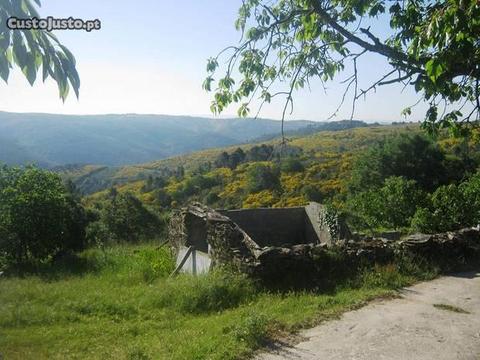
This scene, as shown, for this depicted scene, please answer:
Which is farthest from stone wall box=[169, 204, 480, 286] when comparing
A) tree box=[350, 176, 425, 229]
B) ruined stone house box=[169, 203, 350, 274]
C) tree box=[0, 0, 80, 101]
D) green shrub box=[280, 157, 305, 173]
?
green shrub box=[280, 157, 305, 173]

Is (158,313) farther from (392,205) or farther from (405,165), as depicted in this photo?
(405,165)

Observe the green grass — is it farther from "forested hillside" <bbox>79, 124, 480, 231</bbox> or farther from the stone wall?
"forested hillside" <bbox>79, 124, 480, 231</bbox>

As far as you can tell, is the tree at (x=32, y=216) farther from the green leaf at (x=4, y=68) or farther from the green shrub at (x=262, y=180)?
the green shrub at (x=262, y=180)

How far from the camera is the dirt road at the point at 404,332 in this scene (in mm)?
5601

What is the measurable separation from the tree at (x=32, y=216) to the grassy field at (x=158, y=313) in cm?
281

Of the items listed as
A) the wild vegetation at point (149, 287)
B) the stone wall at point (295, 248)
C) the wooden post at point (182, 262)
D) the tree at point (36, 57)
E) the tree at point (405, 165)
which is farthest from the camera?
the tree at point (405, 165)

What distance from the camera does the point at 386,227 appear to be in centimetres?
1605

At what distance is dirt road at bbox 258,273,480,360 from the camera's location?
5601 millimetres

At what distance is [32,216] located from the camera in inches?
526

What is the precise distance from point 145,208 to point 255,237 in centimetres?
1700

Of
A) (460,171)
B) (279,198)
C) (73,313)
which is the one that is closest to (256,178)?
(279,198)

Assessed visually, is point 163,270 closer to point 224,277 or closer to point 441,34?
point 224,277

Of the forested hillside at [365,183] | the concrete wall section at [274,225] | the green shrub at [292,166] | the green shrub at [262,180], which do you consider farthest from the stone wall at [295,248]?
the green shrub at [292,166]

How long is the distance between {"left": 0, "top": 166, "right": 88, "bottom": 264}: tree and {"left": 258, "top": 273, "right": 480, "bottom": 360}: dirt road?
32.7ft
